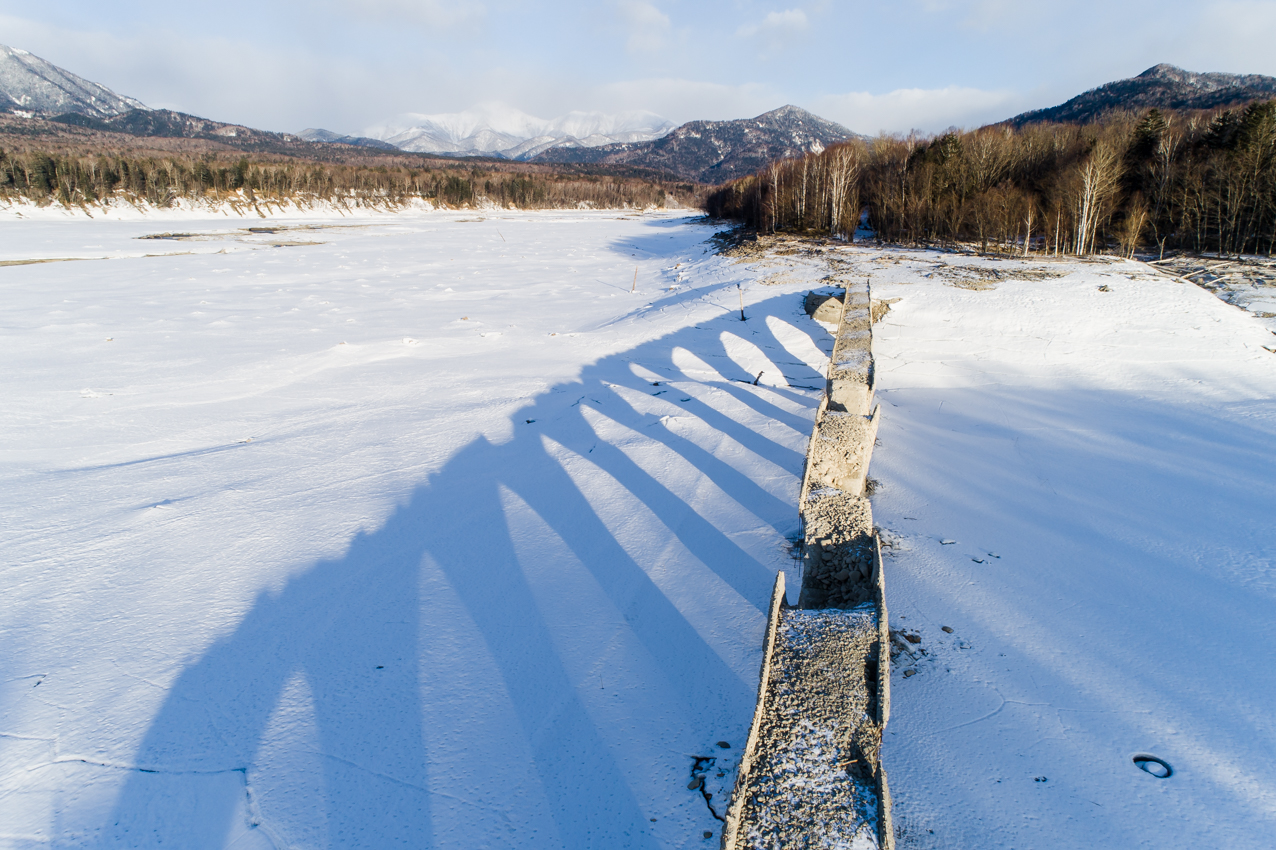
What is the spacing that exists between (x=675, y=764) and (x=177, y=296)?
62.0 feet

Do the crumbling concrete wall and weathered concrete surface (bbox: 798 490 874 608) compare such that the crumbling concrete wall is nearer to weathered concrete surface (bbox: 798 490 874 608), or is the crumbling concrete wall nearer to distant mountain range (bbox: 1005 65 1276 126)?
weathered concrete surface (bbox: 798 490 874 608)

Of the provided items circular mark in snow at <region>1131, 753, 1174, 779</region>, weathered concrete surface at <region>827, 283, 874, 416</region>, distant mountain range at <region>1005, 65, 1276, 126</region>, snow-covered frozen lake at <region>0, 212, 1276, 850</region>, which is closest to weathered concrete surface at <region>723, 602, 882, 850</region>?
snow-covered frozen lake at <region>0, 212, 1276, 850</region>

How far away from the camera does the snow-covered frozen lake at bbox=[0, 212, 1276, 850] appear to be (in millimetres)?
2682

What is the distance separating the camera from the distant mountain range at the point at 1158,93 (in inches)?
2082

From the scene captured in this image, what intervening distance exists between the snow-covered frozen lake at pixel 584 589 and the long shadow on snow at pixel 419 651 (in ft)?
0.07

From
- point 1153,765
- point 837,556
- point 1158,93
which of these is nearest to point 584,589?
point 837,556

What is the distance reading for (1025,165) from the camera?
78.8 feet

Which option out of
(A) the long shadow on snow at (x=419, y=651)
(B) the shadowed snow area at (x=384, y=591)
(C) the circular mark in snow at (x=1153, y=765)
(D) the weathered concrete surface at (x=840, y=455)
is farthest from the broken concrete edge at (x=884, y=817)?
(D) the weathered concrete surface at (x=840, y=455)

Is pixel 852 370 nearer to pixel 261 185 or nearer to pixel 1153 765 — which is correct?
pixel 1153 765

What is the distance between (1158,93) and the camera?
195 feet

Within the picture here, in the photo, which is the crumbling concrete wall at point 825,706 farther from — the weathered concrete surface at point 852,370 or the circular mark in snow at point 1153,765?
the weathered concrete surface at point 852,370

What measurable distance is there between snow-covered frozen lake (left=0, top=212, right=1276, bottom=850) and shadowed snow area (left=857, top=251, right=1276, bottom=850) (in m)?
0.02

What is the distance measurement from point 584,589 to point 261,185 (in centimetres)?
7430

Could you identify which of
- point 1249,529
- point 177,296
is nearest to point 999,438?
point 1249,529
